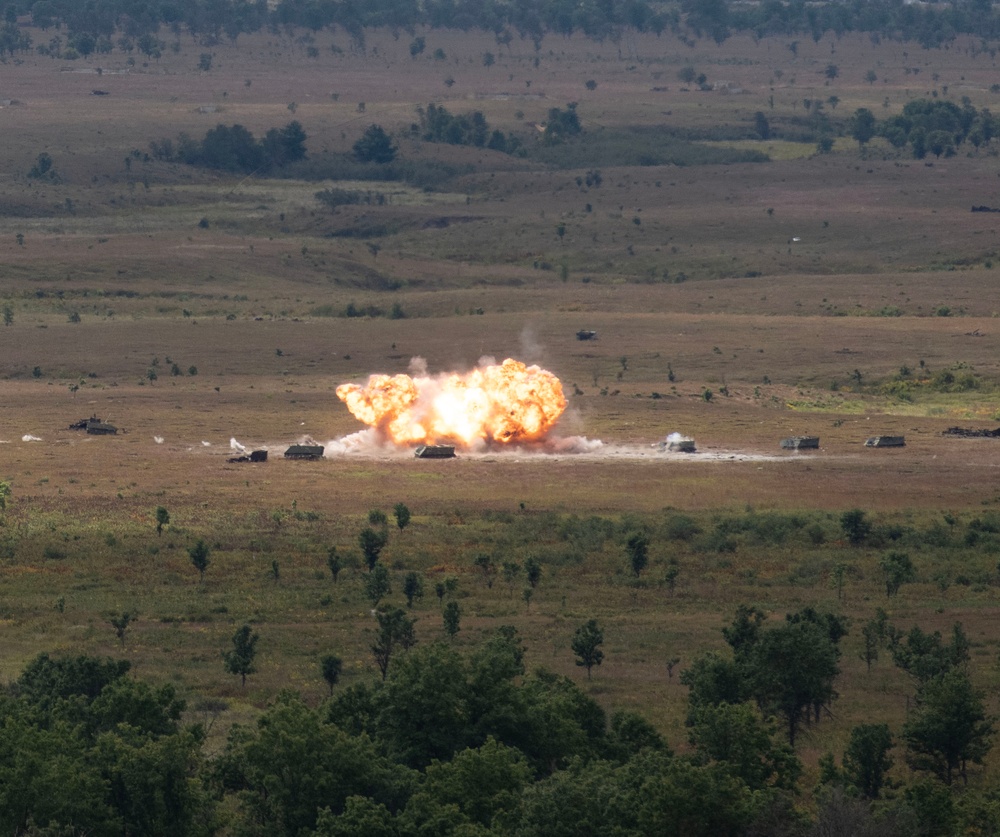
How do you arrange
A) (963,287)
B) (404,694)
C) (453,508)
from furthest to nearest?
1. (963,287)
2. (453,508)
3. (404,694)

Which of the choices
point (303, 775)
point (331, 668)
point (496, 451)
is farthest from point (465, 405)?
point (303, 775)

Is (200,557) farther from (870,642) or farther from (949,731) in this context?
(949,731)

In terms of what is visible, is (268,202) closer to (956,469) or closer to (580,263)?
(580,263)

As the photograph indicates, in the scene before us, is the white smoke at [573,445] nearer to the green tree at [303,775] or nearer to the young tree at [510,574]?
the young tree at [510,574]

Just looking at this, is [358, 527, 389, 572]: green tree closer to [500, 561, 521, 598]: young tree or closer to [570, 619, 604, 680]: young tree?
[500, 561, 521, 598]: young tree

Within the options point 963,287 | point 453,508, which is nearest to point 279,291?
point 963,287

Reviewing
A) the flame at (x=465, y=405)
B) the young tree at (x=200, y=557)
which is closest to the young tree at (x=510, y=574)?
the young tree at (x=200, y=557)

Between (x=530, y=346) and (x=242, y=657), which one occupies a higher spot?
(x=530, y=346)
